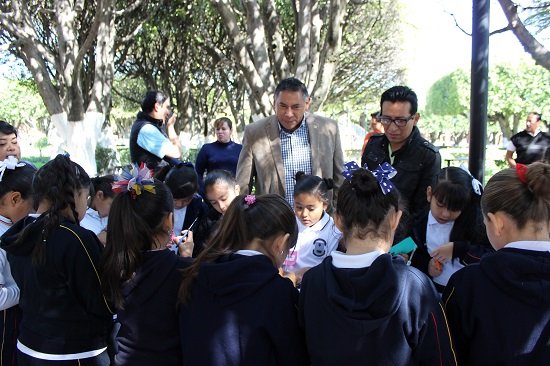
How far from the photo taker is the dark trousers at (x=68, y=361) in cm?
218

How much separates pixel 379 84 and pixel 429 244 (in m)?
20.6

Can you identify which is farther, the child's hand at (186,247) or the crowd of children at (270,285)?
the child's hand at (186,247)

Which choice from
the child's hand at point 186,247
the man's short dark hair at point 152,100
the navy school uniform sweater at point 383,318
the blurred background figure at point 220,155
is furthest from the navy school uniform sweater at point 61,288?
the blurred background figure at point 220,155

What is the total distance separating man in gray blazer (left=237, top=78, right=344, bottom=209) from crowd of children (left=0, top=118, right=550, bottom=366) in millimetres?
1337

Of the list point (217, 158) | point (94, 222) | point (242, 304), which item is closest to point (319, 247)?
point (242, 304)

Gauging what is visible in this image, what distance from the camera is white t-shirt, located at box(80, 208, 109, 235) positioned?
3.47m

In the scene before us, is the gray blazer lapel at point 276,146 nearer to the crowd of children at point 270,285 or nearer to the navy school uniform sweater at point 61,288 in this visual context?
the crowd of children at point 270,285

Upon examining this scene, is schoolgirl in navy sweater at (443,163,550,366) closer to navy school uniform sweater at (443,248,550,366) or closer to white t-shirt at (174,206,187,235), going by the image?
navy school uniform sweater at (443,248,550,366)

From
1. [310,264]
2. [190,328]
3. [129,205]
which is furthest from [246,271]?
[310,264]

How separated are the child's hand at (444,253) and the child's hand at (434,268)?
66 millimetres

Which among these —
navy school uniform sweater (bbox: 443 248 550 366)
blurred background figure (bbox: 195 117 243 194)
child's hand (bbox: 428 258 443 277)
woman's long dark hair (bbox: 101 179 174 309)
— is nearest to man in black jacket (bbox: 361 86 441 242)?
child's hand (bbox: 428 258 443 277)

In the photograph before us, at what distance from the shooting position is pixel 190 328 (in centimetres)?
191

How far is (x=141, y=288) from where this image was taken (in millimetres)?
2010

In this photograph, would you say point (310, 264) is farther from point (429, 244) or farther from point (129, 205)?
point (129, 205)
